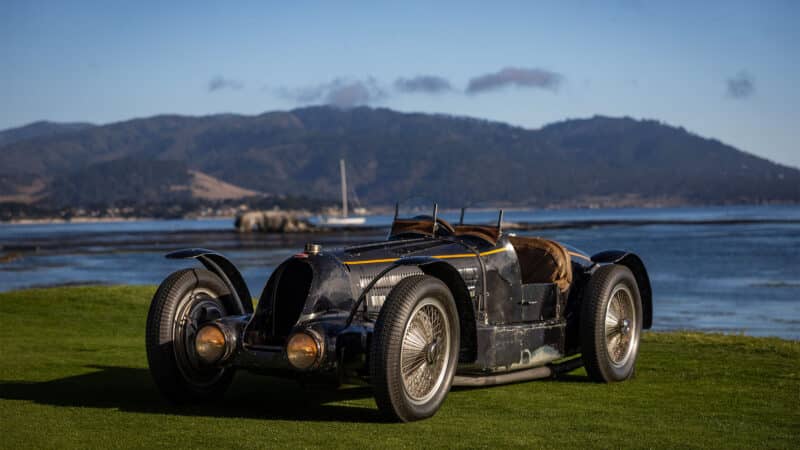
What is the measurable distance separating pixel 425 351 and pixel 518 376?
1649 mm

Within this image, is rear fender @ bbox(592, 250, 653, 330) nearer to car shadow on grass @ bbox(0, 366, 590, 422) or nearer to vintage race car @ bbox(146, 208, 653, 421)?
vintage race car @ bbox(146, 208, 653, 421)

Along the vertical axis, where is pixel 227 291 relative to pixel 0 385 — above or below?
above

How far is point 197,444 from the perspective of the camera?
7.36 m

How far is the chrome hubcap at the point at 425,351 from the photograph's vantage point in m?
8.23

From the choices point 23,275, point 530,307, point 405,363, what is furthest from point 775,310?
point 23,275

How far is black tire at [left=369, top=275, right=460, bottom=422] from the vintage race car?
11 millimetres

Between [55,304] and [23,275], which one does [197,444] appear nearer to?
[55,304]

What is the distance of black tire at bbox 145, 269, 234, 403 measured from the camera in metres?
9.00

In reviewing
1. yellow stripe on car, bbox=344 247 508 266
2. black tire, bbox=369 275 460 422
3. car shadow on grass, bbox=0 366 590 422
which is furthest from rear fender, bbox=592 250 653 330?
black tire, bbox=369 275 460 422

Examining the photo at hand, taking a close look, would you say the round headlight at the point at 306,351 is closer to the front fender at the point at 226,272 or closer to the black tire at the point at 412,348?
the black tire at the point at 412,348

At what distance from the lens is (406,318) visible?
8.00 meters

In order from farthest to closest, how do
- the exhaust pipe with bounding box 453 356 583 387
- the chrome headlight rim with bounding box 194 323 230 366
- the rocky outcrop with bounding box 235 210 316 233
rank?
1. the rocky outcrop with bounding box 235 210 316 233
2. the exhaust pipe with bounding box 453 356 583 387
3. the chrome headlight rim with bounding box 194 323 230 366

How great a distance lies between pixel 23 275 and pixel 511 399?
176 feet

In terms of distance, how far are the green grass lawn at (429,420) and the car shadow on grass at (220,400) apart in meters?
0.02
